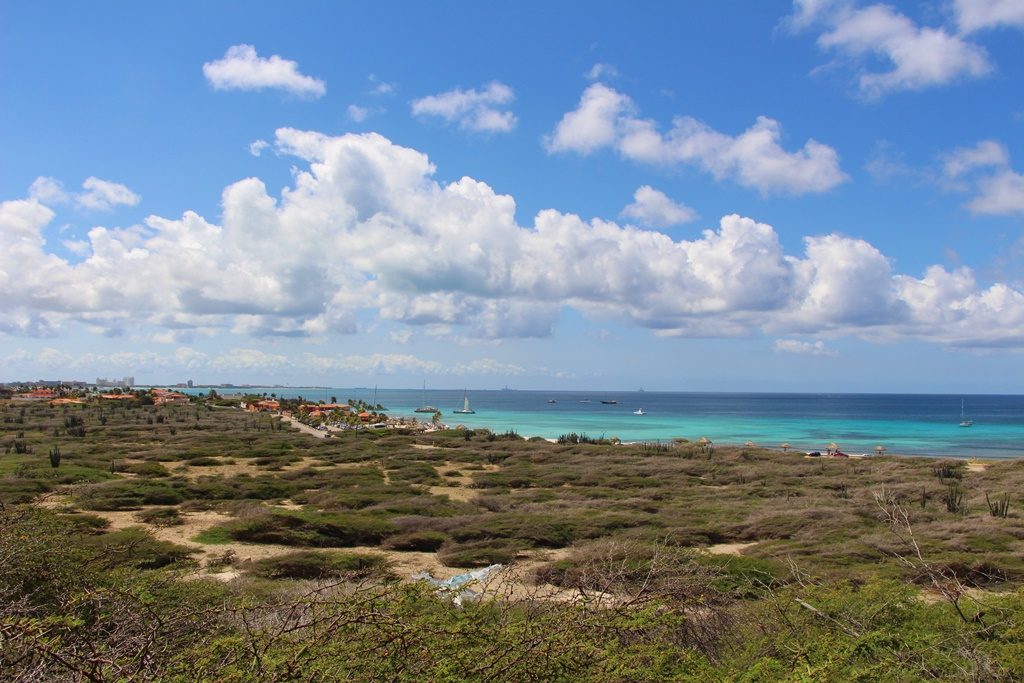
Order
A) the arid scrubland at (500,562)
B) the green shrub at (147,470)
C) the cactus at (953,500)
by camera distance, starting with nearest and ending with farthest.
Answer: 1. the arid scrubland at (500,562)
2. the cactus at (953,500)
3. the green shrub at (147,470)

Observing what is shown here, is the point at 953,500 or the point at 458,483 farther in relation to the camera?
the point at 458,483

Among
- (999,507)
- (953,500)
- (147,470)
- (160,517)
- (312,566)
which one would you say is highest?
(999,507)

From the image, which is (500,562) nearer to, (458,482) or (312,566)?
(312,566)

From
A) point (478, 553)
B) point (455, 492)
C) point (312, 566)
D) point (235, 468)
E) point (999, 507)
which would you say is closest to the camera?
point (312, 566)

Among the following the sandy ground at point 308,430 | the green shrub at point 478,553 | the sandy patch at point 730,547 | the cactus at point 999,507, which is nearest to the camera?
the green shrub at point 478,553

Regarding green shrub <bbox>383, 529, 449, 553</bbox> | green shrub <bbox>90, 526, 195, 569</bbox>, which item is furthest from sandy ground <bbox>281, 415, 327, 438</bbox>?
green shrub <bbox>90, 526, 195, 569</bbox>

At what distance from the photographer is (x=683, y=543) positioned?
15.4 meters

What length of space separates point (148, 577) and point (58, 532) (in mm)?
2202

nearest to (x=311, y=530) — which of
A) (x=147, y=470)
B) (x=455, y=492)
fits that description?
(x=455, y=492)

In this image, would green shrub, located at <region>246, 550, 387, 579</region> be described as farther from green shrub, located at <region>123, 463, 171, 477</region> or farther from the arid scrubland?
green shrub, located at <region>123, 463, 171, 477</region>

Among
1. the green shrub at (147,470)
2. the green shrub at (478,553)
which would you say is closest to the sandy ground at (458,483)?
the green shrub at (478,553)

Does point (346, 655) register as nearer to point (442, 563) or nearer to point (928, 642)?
point (928, 642)

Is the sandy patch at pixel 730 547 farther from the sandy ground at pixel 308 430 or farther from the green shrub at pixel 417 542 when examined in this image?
the sandy ground at pixel 308 430

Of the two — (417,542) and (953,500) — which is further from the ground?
(953,500)
